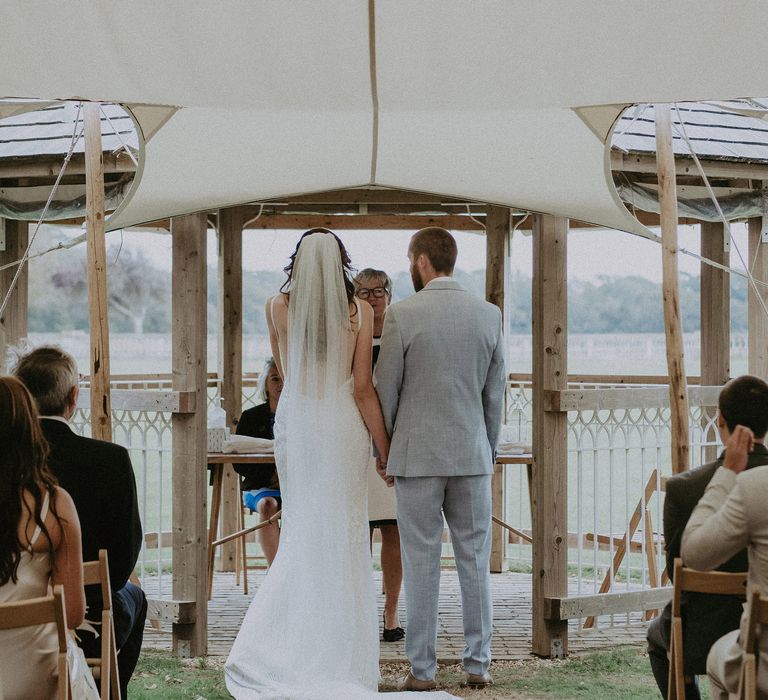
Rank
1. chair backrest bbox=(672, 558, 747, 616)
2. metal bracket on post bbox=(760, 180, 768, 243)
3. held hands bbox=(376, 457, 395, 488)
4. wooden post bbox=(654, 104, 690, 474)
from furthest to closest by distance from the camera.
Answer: metal bracket on post bbox=(760, 180, 768, 243) → held hands bbox=(376, 457, 395, 488) → wooden post bbox=(654, 104, 690, 474) → chair backrest bbox=(672, 558, 747, 616)

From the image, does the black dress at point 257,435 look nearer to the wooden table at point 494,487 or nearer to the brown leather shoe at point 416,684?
the wooden table at point 494,487

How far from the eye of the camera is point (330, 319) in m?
4.41

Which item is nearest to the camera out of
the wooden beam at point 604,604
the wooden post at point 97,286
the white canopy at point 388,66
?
the white canopy at point 388,66

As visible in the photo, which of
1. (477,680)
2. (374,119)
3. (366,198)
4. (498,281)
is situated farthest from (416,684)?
(366,198)

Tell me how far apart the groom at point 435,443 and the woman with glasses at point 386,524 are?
897 mm

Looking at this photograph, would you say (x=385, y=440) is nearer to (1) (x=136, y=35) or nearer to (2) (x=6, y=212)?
(1) (x=136, y=35)

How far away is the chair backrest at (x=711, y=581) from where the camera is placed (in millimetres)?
2811

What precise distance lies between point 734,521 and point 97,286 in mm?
2705

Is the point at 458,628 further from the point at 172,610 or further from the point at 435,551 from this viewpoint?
the point at 172,610

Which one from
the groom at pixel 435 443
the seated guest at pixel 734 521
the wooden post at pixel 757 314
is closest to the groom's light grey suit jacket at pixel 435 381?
the groom at pixel 435 443

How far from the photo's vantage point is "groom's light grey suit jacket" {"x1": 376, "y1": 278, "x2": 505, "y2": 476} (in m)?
4.33

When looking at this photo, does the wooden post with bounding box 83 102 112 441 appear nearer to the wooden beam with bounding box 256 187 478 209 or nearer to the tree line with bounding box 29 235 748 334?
the wooden beam with bounding box 256 187 478 209

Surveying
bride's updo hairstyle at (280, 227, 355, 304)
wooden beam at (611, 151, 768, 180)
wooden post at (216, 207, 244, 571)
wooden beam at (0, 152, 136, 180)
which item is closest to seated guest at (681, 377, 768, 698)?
bride's updo hairstyle at (280, 227, 355, 304)

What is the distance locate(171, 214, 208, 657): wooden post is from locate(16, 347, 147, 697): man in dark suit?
67.8 inches
